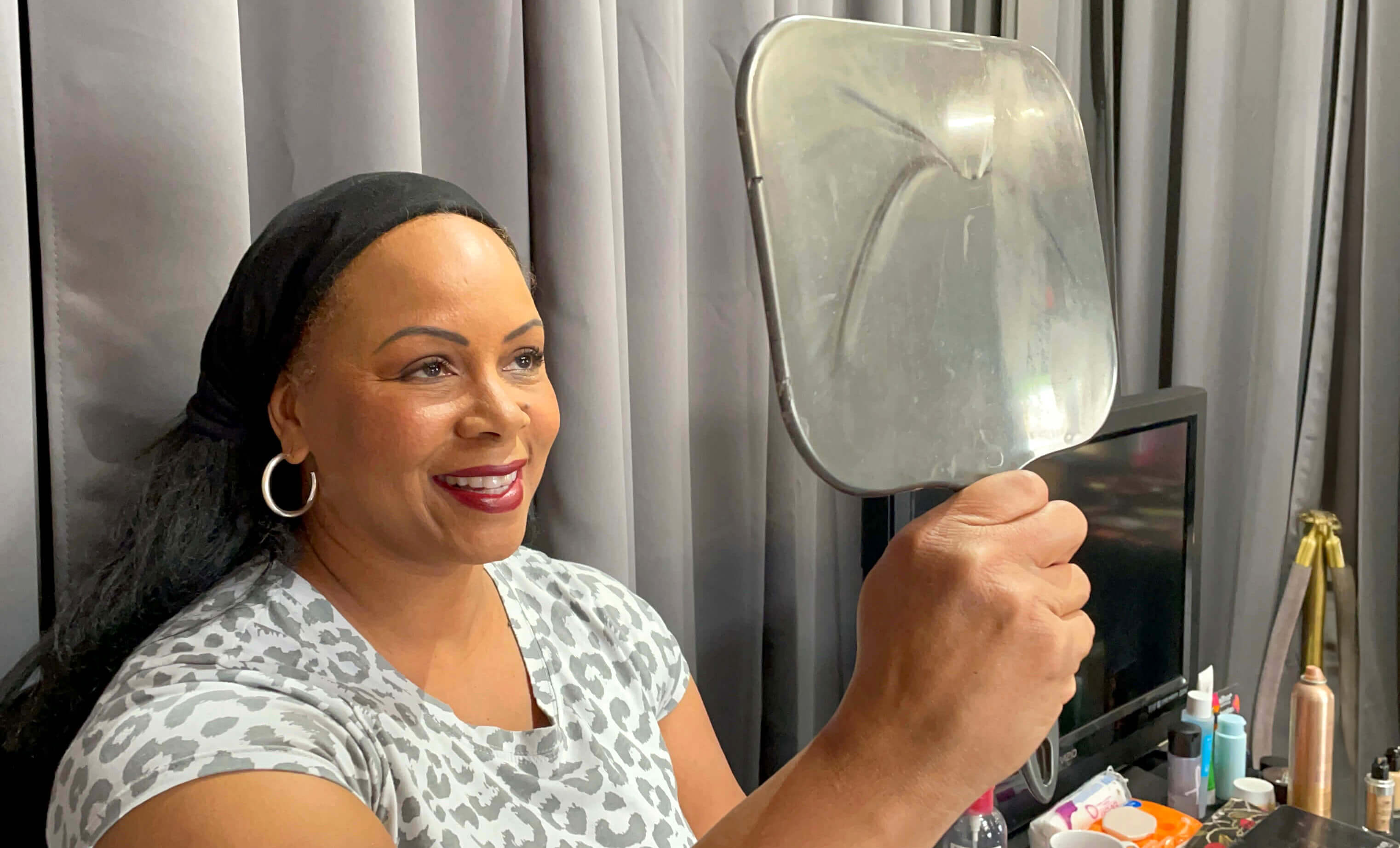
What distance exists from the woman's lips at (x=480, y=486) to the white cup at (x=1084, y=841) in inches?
30.8

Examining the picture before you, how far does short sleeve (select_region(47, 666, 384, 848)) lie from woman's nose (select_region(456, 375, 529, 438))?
210 millimetres

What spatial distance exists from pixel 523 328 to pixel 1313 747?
47.1 inches

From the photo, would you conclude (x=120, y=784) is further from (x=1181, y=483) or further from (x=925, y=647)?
(x=1181, y=483)

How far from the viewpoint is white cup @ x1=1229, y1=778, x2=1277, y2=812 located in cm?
136

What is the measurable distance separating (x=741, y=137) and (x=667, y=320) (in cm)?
70

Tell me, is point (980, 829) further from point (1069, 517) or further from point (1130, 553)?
point (1069, 517)

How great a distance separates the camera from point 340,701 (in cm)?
73

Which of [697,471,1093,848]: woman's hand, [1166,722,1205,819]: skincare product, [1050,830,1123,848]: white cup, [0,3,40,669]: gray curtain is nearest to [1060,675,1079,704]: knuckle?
[697,471,1093,848]: woman's hand

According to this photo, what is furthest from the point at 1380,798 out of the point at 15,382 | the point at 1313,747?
the point at 15,382

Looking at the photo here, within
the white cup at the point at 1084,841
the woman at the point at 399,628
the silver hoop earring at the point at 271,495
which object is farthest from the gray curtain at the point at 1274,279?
the silver hoop earring at the point at 271,495

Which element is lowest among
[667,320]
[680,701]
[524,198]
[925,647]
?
[680,701]

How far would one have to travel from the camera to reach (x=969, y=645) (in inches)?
22.8

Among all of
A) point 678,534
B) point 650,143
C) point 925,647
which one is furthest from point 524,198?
point 925,647

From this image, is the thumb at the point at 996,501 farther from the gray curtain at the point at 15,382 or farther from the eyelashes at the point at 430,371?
the gray curtain at the point at 15,382
